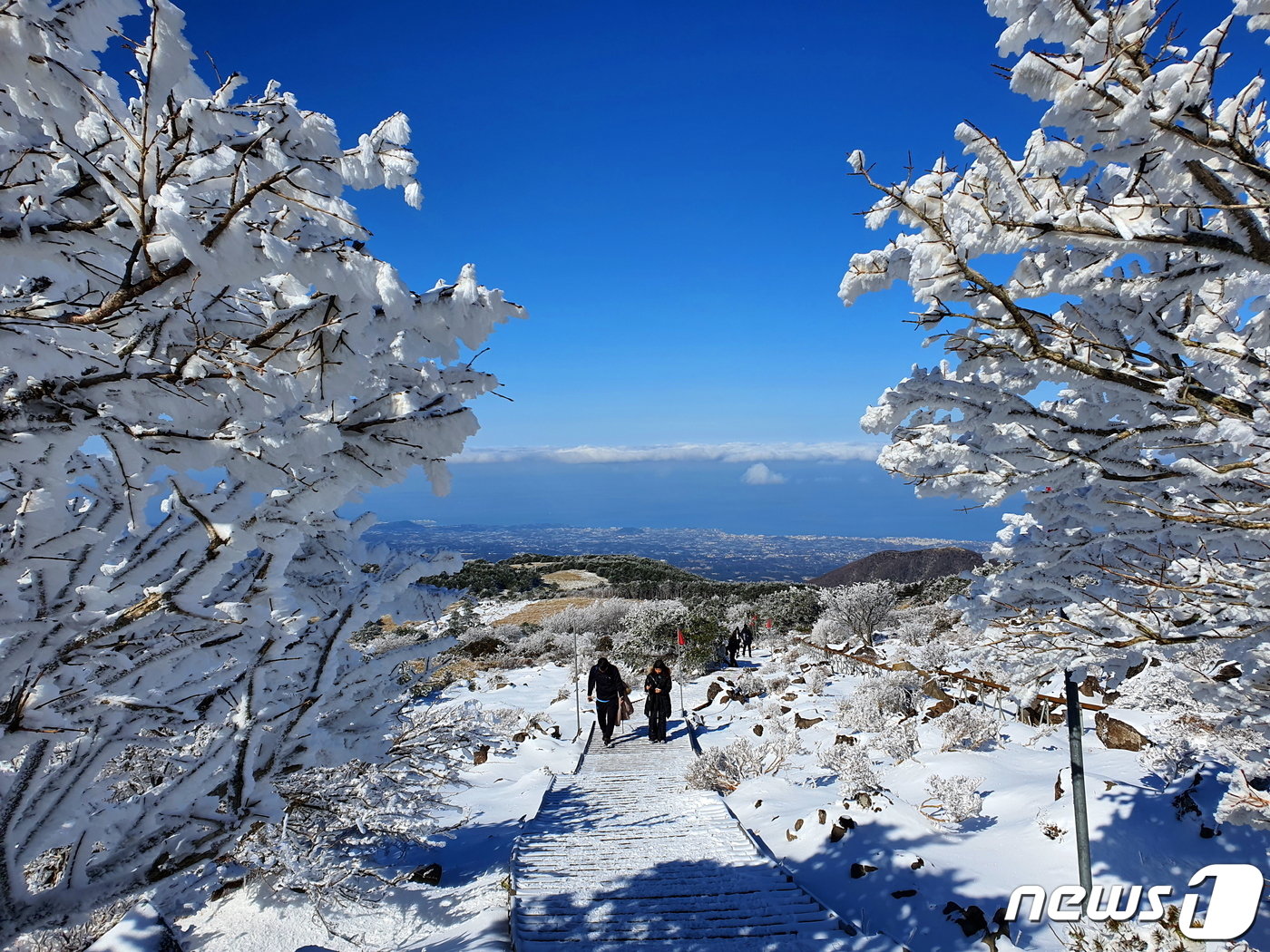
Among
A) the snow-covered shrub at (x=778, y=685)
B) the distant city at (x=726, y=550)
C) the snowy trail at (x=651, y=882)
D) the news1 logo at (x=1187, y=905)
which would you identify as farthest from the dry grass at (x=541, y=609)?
the news1 logo at (x=1187, y=905)

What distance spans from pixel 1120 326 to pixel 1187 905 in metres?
3.50

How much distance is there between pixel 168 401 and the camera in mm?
1764

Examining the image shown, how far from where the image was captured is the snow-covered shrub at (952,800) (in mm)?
6707

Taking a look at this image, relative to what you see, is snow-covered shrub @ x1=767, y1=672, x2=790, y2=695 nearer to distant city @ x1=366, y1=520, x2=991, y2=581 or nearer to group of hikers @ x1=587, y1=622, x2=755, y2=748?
group of hikers @ x1=587, y1=622, x2=755, y2=748

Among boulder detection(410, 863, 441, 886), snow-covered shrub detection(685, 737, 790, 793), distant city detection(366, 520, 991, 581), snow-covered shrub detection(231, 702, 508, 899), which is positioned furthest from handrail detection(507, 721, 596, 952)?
distant city detection(366, 520, 991, 581)

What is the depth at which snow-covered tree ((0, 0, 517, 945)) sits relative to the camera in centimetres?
153

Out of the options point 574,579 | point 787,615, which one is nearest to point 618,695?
point 787,615

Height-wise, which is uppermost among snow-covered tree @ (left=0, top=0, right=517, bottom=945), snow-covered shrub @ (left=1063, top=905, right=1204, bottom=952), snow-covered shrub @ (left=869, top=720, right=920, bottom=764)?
snow-covered tree @ (left=0, top=0, right=517, bottom=945)

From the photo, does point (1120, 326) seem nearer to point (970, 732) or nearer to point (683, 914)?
point (683, 914)

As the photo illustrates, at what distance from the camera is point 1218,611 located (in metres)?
3.06

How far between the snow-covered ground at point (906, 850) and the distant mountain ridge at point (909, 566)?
27.2m

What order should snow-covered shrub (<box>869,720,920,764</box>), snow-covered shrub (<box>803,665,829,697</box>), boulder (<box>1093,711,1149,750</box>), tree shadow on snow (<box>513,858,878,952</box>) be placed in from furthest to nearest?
snow-covered shrub (<box>803,665,829,697</box>) < snow-covered shrub (<box>869,720,920,764</box>) < boulder (<box>1093,711,1149,750</box>) < tree shadow on snow (<box>513,858,878,952</box>)

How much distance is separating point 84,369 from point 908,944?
6477 mm

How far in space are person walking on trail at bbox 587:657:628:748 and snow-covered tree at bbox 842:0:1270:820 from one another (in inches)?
292
